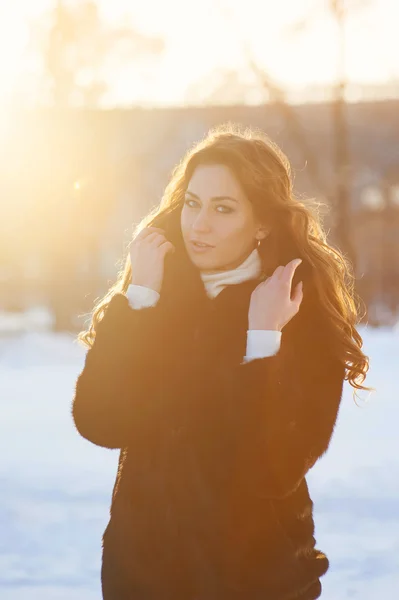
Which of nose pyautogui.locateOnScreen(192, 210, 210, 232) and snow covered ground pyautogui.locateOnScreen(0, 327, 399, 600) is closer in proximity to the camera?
A: nose pyautogui.locateOnScreen(192, 210, 210, 232)

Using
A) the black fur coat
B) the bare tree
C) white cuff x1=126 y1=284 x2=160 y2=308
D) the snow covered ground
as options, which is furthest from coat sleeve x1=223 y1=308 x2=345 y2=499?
the bare tree

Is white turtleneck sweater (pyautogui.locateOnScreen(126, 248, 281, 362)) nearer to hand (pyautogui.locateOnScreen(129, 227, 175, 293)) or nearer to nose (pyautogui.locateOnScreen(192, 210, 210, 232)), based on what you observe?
hand (pyautogui.locateOnScreen(129, 227, 175, 293))

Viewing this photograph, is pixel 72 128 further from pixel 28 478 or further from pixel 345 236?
pixel 28 478

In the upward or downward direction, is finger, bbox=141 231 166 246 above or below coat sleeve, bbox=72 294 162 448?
above

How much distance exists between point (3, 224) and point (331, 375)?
2028 cm

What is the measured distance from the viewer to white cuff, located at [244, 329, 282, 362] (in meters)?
2.62

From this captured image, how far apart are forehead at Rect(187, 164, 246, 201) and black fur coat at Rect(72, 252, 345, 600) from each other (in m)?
0.23

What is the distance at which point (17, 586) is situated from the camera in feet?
16.4

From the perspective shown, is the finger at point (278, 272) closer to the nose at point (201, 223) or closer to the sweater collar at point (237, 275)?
the sweater collar at point (237, 275)

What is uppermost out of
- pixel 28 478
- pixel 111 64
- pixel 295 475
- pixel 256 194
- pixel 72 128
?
pixel 111 64

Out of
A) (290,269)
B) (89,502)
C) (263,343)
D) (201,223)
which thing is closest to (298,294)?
(290,269)

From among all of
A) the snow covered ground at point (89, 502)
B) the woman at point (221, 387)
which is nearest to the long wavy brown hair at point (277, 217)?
the woman at point (221, 387)

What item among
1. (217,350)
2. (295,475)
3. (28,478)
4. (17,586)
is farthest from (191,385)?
(28,478)

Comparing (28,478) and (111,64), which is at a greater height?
(111,64)
